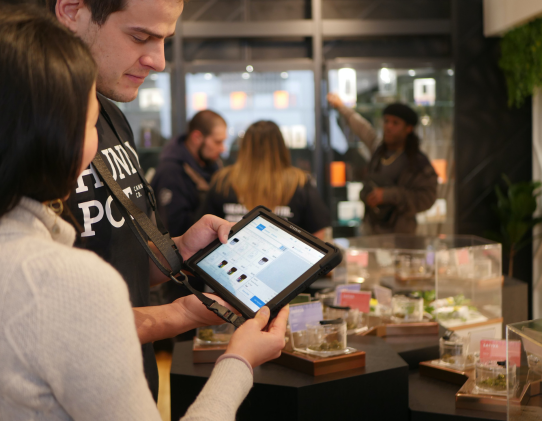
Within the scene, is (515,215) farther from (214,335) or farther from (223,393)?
(223,393)

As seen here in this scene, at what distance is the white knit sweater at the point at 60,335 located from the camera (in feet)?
2.12

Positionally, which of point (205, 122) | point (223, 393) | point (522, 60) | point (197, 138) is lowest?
point (223, 393)

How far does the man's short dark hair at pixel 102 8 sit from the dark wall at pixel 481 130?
4.27m

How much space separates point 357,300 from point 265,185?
1101mm

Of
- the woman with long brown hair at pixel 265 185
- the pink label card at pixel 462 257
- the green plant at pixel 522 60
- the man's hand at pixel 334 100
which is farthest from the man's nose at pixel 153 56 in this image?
the green plant at pixel 522 60

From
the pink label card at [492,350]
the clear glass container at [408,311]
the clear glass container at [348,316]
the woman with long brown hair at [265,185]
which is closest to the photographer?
the pink label card at [492,350]

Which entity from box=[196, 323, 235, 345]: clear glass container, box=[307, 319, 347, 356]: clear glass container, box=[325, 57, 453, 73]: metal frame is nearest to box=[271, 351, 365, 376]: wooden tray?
box=[307, 319, 347, 356]: clear glass container

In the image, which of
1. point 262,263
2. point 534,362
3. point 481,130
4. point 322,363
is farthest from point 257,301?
point 481,130

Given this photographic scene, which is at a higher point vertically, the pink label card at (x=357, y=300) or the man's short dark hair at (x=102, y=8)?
the man's short dark hair at (x=102, y=8)

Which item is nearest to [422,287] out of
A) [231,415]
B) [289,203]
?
[289,203]

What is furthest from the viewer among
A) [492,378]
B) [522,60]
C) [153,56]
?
[522,60]

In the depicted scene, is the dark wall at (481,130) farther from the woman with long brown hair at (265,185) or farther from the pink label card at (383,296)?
the pink label card at (383,296)

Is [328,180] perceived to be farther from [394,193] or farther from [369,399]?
[369,399]

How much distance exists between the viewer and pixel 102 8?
1.20 m
